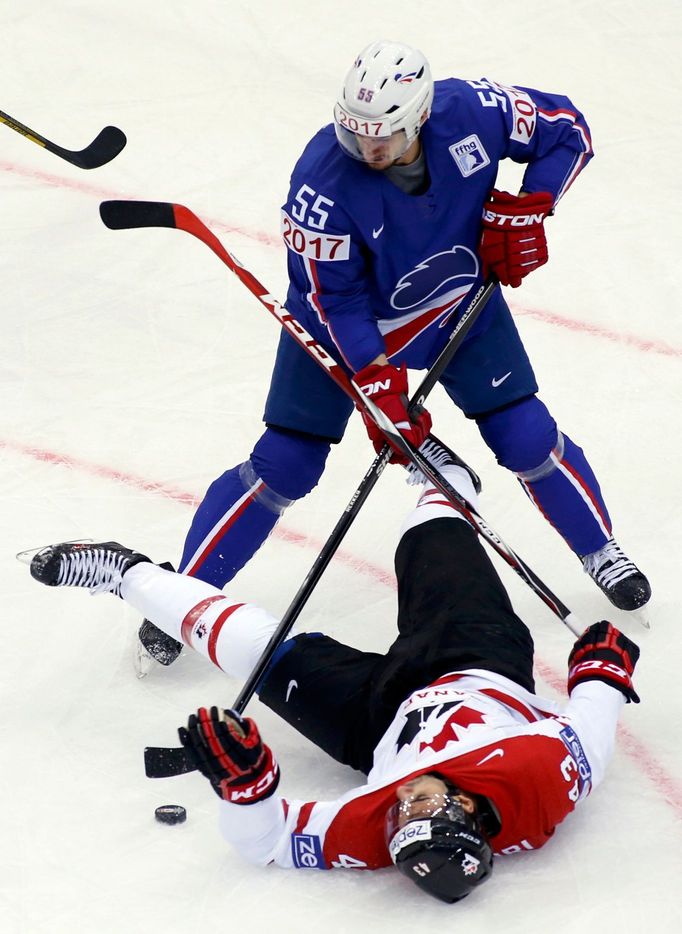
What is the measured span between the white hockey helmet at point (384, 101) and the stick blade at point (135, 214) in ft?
1.95

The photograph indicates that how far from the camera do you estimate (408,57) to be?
3.08 m

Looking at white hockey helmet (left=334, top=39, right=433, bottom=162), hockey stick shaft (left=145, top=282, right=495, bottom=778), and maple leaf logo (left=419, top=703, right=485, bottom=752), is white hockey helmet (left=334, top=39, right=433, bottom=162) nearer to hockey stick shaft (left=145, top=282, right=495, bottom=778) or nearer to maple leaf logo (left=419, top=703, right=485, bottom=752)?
hockey stick shaft (left=145, top=282, right=495, bottom=778)

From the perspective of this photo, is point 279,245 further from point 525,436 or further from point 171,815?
point 171,815

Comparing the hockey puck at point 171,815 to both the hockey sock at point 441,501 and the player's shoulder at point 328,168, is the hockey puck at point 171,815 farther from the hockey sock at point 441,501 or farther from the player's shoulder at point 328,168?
the player's shoulder at point 328,168

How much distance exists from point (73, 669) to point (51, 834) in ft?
2.14

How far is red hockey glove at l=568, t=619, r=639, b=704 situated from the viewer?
293 cm

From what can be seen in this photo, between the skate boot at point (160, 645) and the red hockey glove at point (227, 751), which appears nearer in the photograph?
the red hockey glove at point (227, 751)

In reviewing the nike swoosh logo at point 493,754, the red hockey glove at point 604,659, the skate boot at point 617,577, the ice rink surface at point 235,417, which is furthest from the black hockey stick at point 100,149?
the nike swoosh logo at point 493,754

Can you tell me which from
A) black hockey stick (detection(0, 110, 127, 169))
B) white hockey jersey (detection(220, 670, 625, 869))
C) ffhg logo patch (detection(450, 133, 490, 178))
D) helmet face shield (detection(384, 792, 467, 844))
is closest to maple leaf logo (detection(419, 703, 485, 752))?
white hockey jersey (detection(220, 670, 625, 869))

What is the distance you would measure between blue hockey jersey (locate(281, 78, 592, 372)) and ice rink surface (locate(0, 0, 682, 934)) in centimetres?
86

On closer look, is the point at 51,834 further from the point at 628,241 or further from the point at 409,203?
the point at 628,241

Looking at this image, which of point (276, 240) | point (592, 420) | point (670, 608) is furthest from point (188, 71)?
point (670, 608)

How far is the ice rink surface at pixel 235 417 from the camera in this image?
9.12 ft

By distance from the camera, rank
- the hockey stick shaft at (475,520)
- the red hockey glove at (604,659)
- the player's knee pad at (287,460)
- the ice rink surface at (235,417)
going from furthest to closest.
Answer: the player's knee pad at (287,460) < the hockey stick shaft at (475,520) < the red hockey glove at (604,659) < the ice rink surface at (235,417)
